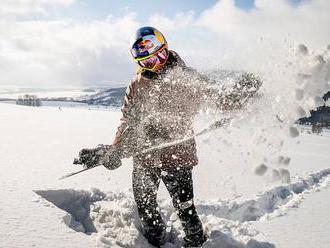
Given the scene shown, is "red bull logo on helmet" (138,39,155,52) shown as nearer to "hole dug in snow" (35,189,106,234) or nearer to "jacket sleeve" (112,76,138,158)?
"jacket sleeve" (112,76,138,158)

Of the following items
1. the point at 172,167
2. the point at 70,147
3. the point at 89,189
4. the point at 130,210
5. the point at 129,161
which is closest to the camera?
the point at 172,167

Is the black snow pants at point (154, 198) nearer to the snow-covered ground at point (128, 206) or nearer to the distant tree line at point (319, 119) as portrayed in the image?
the snow-covered ground at point (128, 206)

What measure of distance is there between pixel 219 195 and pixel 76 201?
207 cm

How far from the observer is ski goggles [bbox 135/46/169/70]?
12.3 ft

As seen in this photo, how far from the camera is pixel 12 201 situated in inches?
144

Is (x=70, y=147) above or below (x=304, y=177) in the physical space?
above

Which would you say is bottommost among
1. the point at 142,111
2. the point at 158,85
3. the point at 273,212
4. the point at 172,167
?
the point at 273,212

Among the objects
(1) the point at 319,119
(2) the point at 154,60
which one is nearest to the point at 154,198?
(2) the point at 154,60

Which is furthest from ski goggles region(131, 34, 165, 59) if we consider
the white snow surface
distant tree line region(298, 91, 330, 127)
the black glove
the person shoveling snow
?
distant tree line region(298, 91, 330, 127)

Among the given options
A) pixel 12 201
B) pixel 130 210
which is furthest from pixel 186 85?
pixel 12 201

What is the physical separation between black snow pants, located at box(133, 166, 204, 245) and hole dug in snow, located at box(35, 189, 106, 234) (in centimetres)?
55

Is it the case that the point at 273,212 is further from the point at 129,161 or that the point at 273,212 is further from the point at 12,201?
the point at 129,161

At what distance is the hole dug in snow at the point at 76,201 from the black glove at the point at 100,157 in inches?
22.8

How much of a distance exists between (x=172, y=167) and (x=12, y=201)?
148 centimetres
